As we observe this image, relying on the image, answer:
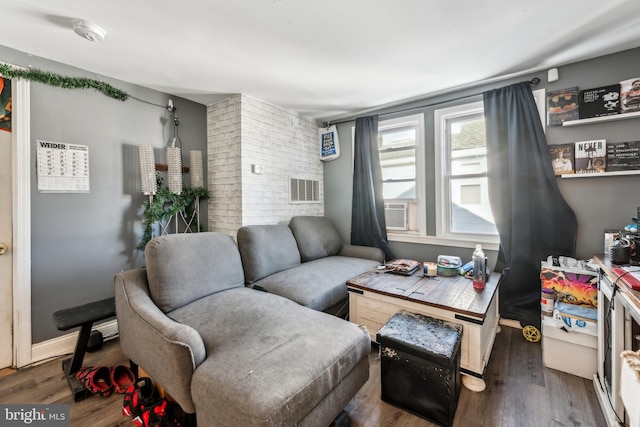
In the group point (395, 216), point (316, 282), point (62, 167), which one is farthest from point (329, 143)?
point (62, 167)

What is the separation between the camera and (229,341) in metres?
1.31

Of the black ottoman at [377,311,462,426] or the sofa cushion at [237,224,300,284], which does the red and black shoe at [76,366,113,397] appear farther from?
the black ottoman at [377,311,462,426]

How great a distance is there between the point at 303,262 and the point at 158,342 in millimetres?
1826

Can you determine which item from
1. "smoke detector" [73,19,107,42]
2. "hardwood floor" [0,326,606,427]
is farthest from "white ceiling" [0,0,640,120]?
"hardwood floor" [0,326,606,427]

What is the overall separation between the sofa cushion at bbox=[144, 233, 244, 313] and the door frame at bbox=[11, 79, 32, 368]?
3.69 ft

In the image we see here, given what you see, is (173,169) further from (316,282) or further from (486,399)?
(486,399)

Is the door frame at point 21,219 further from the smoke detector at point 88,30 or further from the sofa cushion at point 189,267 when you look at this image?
the sofa cushion at point 189,267

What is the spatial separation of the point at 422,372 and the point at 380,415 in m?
0.36

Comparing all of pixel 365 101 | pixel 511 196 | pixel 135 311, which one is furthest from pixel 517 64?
pixel 135 311

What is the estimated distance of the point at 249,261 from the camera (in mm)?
2312

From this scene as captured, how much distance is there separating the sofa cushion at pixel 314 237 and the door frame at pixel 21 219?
7.32 ft

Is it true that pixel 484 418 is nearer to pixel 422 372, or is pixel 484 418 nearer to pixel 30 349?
pixel 422 372

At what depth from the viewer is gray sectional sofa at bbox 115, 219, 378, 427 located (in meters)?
1.02

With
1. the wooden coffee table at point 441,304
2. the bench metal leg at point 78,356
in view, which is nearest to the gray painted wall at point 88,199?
the bench metal leg at point 78,356
